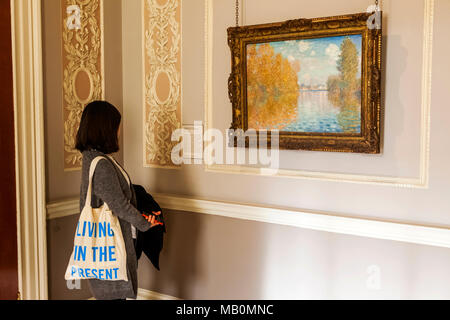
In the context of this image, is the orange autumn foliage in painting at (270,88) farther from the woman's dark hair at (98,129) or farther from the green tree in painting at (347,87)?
the woman's dark hair at (98,129)

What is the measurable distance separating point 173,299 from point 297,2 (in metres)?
1.88

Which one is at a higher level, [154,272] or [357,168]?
[357,168]

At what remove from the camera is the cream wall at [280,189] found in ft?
6.75

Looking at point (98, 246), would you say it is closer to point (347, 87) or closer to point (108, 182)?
point (108, 182)

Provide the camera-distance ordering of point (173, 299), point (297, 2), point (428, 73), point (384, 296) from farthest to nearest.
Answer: point (173, 299) → point (297, 2) → point (384, 296) → point (428, 73)

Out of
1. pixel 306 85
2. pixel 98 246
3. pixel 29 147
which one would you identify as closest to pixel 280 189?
pixel 306 85

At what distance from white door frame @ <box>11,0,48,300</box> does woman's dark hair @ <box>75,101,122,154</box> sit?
503 millimetres

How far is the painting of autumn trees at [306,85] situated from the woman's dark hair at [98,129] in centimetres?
78

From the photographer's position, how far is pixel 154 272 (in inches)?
116

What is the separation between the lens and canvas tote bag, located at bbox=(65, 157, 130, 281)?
6.73 feet

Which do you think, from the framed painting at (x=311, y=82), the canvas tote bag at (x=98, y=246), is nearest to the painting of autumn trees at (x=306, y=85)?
the framed painting at (x=311, y=82)

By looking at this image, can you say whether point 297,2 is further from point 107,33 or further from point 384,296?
point 384,296

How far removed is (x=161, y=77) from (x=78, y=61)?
50 centimetres
